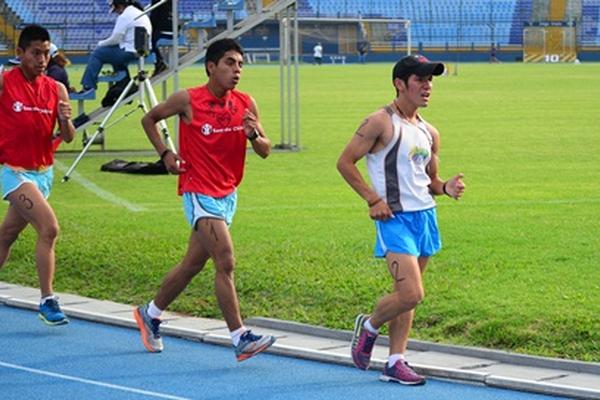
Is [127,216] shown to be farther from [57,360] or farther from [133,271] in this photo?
[57,360]

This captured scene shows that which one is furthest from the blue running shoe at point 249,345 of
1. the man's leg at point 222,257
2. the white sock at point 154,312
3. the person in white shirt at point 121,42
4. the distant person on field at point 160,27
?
the distant person on field at point 160,27

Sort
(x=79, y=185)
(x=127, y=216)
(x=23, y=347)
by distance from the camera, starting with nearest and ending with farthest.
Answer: (x=23, y=347) → (x=127, y=216) → (x=79, y=185)

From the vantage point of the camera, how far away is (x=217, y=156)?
9.28m

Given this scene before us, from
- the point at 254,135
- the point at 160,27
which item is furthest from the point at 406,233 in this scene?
the point at 160,27

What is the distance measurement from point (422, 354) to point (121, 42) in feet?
48.1

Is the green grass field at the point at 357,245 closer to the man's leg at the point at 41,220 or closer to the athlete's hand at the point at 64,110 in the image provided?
the man's leg at the point at 41,220

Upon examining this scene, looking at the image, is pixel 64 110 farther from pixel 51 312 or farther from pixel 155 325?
pixel 155 325

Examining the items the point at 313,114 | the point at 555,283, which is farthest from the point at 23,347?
the point at 313,114

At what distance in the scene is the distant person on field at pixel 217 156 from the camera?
918 cm

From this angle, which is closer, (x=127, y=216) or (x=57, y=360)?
(x=57, y=360)

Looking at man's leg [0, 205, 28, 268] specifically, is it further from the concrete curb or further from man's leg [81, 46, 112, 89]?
man's leg [81, 46, 112, 89]

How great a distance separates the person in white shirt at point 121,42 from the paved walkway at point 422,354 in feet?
38.3

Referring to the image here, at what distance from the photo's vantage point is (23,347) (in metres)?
9.87

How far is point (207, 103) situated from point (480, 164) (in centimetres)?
1306
